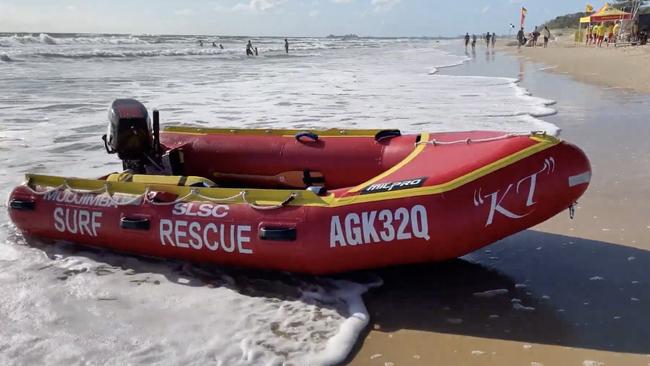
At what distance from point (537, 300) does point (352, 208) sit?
111 centimetres

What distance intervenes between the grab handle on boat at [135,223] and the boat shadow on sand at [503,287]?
0.82ft

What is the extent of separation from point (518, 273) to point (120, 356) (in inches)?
88.4

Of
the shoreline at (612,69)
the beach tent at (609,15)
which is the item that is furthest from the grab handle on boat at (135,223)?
the beach tent at (609,15)

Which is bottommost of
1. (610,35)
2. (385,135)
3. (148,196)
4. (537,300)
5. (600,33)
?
(537,300)

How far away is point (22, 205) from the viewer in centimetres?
407

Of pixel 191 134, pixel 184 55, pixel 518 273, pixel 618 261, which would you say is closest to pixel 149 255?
pixel 191 134

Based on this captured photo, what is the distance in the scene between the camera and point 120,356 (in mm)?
2688

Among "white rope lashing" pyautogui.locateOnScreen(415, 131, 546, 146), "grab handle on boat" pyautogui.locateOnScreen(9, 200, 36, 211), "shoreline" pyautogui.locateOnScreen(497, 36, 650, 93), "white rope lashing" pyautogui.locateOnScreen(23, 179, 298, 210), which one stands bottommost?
"shoreline" pyautogui.locateOnScreen(497, 36, 650, 93)

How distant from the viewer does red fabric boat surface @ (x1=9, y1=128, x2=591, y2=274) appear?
10.3 feet

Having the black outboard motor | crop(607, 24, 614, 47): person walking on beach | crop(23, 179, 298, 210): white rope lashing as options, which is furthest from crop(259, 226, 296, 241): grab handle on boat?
crop(607, 24, 614, 47): person walking on beach

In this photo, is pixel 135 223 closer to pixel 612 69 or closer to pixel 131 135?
pixel 131 135

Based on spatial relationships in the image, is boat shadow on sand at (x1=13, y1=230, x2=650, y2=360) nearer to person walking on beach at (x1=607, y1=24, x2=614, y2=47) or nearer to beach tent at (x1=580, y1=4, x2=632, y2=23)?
person walking on beach at (x1=607, y1=24, x2=614, y2=47)

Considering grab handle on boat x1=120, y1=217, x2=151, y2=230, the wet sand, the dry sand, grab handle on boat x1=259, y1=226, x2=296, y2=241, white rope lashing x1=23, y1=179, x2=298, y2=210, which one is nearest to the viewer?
the wet sand

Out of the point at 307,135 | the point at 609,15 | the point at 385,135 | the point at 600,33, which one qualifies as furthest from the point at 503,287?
the point at 600,33
